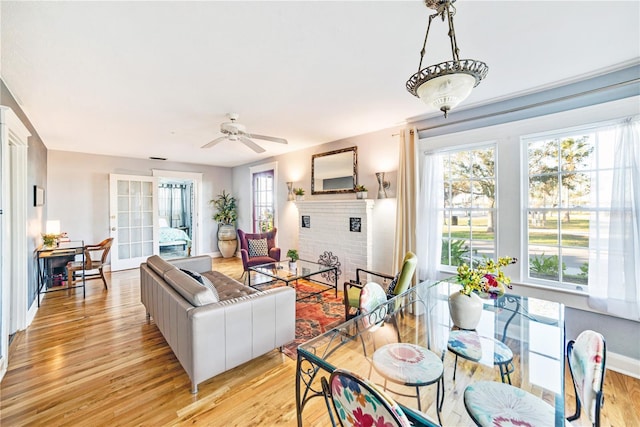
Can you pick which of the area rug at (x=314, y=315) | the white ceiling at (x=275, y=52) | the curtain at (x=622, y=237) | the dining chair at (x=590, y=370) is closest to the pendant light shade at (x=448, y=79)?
the white ceiling at (x=275, y=52)

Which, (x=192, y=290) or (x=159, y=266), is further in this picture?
(x=159, y=266)

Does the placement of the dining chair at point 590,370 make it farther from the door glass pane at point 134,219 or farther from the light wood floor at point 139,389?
the door glass pane at point 134,219

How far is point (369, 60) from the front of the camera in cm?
206

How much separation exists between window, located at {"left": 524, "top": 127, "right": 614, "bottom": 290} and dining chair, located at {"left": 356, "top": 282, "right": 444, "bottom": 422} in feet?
6.27

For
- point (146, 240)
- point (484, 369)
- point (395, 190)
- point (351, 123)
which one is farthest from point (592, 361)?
point (146, 240)

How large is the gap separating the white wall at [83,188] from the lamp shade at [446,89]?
263 inches

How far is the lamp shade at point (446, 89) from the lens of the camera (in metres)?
1.22

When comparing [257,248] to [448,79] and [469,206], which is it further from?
[448,79]

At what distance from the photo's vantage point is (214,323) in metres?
1.90

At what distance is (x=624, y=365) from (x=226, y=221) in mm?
7253

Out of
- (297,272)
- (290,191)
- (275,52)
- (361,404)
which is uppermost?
(275,52)

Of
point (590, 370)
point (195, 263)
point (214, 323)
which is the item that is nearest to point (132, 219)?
point (195, 263)

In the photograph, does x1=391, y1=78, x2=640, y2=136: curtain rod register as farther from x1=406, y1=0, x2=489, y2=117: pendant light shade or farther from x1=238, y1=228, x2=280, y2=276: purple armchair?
x1=238, y1=228, x2=280, y2=276: purple armchair

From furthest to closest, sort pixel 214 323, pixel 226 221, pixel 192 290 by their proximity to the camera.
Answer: pixel 226 221, pixel 192 290, pixel 214 323
